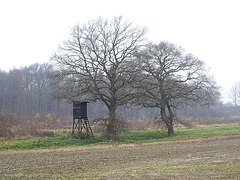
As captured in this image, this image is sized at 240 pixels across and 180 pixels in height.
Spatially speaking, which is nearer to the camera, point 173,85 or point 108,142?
point 108,142

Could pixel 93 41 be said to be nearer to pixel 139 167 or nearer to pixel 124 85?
pixel 124 85

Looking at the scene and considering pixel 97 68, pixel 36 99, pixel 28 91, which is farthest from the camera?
pixel 28 91

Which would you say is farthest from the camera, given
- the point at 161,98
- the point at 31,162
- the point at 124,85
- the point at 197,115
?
the point at 197,115

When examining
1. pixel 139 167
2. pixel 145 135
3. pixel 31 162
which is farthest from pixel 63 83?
pixel 139 167

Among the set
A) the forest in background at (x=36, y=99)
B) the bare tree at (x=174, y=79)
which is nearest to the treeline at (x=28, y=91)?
the forest in background at (x=36, y=99)

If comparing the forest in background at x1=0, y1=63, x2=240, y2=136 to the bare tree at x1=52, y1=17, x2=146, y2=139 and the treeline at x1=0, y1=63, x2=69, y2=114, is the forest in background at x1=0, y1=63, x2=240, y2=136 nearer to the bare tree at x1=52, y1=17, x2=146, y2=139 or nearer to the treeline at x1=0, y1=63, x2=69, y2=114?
the treeline at x1=0, y1=63, x2=69, y2=114

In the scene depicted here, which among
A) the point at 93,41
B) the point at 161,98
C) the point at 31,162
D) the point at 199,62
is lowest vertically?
the point at 31,162

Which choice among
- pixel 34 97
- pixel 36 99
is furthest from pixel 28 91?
pixel 36 99

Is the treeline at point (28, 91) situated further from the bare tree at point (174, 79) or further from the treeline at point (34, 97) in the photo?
the bare tree at point (174, 79)

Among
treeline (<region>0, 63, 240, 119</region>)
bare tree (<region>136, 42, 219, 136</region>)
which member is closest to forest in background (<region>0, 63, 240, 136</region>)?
treeline (<region>0, 63, 240, 119</region>)

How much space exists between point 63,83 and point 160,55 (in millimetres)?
12170

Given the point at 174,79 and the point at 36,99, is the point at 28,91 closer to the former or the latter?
the point at 36,99

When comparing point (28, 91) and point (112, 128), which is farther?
point (28, 91)

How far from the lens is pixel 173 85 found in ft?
105
